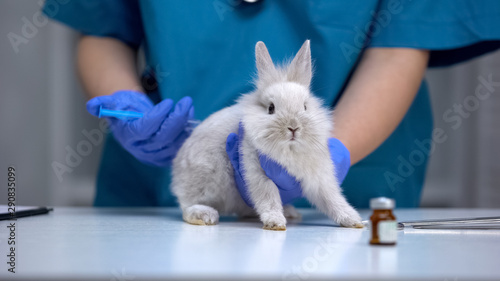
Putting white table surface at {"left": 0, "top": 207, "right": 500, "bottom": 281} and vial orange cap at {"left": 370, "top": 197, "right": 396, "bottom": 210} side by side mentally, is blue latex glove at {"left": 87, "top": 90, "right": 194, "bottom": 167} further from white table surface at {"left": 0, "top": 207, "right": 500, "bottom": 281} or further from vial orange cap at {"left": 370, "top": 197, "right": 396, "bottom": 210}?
vial orange cap at {"left": 370, "top": 197, "right": 396, "bottom": 210}

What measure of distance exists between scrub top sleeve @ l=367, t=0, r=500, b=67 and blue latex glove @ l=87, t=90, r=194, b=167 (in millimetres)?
652

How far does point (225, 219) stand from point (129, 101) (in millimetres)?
435

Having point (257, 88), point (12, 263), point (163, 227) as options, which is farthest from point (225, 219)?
point (12, 263)

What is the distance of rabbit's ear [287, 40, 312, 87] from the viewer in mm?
1006

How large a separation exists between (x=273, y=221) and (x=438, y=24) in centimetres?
87

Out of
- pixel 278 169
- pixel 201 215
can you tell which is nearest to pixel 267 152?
pixel 278 169

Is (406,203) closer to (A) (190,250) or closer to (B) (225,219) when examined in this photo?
(B) (225,219)

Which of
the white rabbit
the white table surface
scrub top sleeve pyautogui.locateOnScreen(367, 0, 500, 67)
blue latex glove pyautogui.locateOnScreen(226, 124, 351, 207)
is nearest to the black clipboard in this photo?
the white table surface

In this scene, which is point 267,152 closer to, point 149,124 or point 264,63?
point 264,63

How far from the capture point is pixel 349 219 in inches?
37.8

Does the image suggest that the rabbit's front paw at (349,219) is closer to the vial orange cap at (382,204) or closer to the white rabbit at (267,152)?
the white rabbit at (267,152)

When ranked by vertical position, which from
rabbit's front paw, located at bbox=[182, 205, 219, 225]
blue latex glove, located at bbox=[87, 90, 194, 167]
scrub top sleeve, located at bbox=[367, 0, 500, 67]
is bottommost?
rabbit's front paw, located at bbox=[182, 205, 219, 225]

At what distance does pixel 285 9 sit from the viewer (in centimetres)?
141

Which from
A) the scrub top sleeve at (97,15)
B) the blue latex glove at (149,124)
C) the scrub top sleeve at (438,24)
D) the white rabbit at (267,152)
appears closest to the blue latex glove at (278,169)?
the white rabbit at (267,152)
